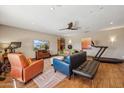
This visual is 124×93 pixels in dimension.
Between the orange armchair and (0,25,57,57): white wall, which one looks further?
(0,25,57,57): white wall

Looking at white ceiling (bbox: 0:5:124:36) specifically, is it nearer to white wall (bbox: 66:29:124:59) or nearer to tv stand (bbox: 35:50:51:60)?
white wall (bbox: 66:29:124:59)

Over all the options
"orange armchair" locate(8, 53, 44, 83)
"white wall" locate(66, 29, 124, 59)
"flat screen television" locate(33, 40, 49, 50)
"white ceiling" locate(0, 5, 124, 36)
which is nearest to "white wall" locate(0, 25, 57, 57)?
"flat screen television" locate(33, 40, 49, 50)

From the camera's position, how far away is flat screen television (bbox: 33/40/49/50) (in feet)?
25.9

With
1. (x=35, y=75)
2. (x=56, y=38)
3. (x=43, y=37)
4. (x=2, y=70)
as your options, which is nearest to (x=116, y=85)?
(x=35, y=75)

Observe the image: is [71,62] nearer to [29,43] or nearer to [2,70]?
[2,70]

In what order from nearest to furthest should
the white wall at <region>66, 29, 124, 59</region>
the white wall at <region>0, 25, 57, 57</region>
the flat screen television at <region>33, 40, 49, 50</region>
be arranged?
1. the white wall at <region>0, 25, 57, 57</region>
2. the white wall at <region>66, 29, 124, 59</region>
3. the flat screen television at <region>33, 40, 49, 50</region>

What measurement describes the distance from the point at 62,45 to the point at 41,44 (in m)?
2.86

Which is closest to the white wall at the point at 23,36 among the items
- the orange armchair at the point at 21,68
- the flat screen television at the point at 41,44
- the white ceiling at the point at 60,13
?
the flat screen television at the point at 41,44

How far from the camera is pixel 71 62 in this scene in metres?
3.37

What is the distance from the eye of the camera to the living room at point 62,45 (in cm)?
313

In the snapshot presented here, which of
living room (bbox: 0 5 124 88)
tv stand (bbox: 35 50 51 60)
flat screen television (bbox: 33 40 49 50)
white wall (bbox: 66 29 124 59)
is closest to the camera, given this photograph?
living room (bbox: 0 5 124 88)

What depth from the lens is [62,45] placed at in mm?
10562

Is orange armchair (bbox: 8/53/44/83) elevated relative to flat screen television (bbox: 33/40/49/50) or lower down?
lower down
